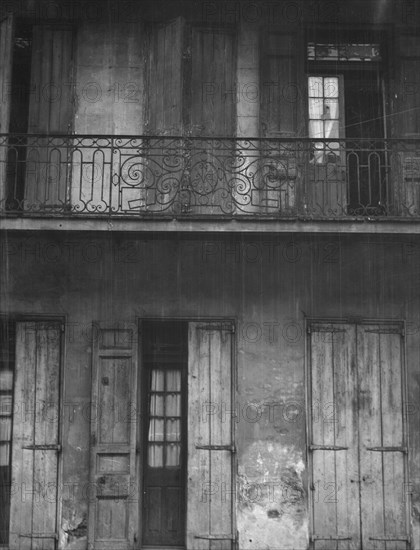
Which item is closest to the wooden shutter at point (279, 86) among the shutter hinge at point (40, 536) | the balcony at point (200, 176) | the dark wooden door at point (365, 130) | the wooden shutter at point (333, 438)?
the balcony at point (200, 176)

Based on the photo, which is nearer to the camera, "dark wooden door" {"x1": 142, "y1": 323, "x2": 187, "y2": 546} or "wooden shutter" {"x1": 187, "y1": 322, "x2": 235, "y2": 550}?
"wooden shutter" {"x1": 187, "y1": 322, "x2": 235, "y2": 550}

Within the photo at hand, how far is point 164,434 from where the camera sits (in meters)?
10.4

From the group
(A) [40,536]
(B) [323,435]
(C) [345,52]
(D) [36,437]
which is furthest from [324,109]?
(A) [40,536]

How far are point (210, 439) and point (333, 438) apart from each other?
1.58 m

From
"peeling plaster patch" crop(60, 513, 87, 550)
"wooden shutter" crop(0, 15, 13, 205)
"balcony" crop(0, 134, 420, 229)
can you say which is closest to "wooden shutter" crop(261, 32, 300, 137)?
"balcony" crop(0, 134, 420, 229)

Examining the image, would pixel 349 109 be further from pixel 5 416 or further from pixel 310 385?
pixel 5 416

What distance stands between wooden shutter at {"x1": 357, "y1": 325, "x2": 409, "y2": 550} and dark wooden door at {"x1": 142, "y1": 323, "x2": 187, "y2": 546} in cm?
234

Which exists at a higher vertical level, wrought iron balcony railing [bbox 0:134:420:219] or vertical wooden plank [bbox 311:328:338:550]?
wrought iron balcony railing [bbox 0:134:420:219]

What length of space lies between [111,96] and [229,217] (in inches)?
106

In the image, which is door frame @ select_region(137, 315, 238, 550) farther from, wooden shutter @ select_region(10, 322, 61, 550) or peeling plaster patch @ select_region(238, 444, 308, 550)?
wooden shutter @ select_region(10, 322, 61, 550)

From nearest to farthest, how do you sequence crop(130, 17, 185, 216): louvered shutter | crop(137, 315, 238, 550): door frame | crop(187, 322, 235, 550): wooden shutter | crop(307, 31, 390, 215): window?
crop(187, 322, 235, 550): wooden shutter, crop(137, 315, 238, 550): door frame, crop(130, 17, 185, 216): louvered shutter, crop(307, 31, 390, 215): window

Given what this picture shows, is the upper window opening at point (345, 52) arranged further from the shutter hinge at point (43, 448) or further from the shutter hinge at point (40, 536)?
the shutter hinge at point (40, 536)

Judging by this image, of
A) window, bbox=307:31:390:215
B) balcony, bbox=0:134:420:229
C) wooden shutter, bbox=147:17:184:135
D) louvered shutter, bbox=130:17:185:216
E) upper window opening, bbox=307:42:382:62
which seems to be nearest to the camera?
balcony, bbox=0:134:420:229

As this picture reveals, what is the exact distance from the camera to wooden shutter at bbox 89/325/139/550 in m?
9.87
